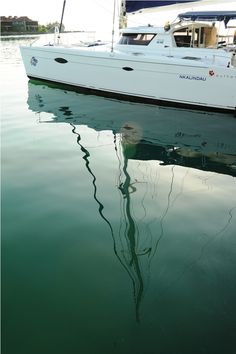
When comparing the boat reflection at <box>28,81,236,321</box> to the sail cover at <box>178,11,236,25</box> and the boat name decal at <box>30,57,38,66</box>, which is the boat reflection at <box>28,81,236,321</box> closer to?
the boat name decal at <box>30,57,38,66</box>

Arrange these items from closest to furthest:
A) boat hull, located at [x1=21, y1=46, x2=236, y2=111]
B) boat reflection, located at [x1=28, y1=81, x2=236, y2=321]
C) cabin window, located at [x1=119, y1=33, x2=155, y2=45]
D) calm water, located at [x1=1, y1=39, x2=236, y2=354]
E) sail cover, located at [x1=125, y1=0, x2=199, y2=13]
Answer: calm water, located at [x1=1, y1=39, x2=236, y2=354], boat reflection, located at [x1=28, y1=81, x2=236, y2=321], boat hull, located at [x1=21, y1=46, x2=236, y2=111], sail cover, located at [x1=125, y1=0, x2=199, y2=13], cabin window, located at [x1=119, y1=33, x2=155, y2=45]

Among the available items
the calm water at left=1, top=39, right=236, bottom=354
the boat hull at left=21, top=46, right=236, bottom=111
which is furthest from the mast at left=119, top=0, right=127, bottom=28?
the calm water at left=1, top=39, right=236, bottom=354

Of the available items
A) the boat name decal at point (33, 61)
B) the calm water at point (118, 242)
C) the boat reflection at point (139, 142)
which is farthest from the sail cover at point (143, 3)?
the calm water at point (118, 242)

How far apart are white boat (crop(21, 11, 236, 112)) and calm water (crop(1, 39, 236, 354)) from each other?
228cm

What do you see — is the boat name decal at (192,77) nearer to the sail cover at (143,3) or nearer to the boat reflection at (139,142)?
the boat reflection at (139,142)

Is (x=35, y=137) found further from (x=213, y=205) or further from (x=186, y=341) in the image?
(x=186, y=341)

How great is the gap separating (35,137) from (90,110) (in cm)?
301

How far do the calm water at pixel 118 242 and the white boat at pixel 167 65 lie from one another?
2282 millimetres

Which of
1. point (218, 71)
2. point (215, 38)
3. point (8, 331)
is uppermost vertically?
point (215, 38)

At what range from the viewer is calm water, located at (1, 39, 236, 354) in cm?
307

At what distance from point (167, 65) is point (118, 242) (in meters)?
7.43

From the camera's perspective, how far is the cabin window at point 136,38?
454 inches

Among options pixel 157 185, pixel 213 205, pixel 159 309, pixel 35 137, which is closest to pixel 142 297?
pixel 159 309

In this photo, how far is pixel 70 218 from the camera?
488 centimetres
